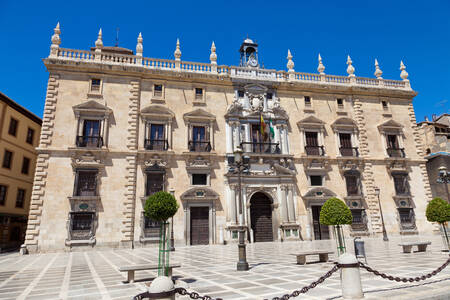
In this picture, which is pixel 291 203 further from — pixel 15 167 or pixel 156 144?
pixel 15 167

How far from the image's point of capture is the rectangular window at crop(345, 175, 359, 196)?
21.1 metres

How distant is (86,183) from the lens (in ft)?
56.6

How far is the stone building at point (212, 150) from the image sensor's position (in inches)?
673

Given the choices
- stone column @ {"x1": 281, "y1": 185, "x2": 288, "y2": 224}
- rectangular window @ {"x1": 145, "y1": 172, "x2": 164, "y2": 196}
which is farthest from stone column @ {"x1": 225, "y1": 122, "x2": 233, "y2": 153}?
rectangular window @ {"x1": 145, "y1": 172, "x2": 164, "y2": 196}

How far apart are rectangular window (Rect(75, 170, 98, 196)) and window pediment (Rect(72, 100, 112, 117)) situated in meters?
3.84

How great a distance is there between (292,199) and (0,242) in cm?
2060

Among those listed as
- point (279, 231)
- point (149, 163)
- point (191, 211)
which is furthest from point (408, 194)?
point (149, 163)

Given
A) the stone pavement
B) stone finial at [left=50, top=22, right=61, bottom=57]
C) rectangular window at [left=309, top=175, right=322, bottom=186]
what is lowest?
the stone pavement

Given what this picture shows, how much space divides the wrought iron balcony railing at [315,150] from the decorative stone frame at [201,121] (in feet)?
23.7

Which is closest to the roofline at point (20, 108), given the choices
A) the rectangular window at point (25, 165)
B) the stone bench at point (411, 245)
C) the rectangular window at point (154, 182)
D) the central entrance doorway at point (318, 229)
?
the rectangular window at point (25, 165)

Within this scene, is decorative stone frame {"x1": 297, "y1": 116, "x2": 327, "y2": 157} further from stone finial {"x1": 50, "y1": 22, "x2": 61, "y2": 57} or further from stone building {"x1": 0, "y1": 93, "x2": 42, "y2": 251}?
stone building {"x1": 0, "y1": 93, "x2": 42, "y2": 251}

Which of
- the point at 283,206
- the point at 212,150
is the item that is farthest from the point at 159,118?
the point at 283,206

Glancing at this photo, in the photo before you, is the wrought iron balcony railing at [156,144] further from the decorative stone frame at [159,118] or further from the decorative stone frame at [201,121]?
the decorative stone frame at [201,121]

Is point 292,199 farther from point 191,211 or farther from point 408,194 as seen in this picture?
point 408,194
